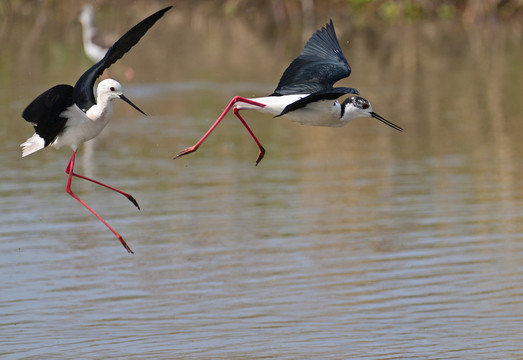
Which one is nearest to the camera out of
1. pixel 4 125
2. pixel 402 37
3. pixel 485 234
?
pixel 485 234

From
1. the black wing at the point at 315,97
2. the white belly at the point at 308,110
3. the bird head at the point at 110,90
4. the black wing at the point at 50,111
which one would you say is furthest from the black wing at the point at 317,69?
the black wing at the point at 50,111

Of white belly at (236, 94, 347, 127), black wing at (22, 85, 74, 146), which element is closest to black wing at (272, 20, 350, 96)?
white belly at (236, 94, 347, 127)

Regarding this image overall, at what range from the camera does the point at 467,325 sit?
758cm

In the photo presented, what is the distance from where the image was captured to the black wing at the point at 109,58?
718 centimetres

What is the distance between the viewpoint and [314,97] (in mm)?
7043

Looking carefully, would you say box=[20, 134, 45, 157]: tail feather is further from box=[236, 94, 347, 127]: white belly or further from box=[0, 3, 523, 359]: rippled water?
box=[236, 94, 347, 127]: white belly

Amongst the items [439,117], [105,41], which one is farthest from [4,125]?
[439,117]

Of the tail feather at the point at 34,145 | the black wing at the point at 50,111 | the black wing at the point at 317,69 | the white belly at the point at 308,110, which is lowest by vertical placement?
the tail feather at the point at 34,145

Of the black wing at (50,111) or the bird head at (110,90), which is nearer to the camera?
the black wing at (50,111)

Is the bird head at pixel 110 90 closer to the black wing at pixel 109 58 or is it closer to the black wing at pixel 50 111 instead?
the black wing at pixel 109 58

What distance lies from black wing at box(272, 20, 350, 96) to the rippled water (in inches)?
58.7

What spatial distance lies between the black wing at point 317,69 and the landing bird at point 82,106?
1154 millimetres

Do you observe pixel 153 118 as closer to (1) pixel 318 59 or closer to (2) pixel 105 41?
(2) pixel 105 41

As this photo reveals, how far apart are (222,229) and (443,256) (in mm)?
2100
